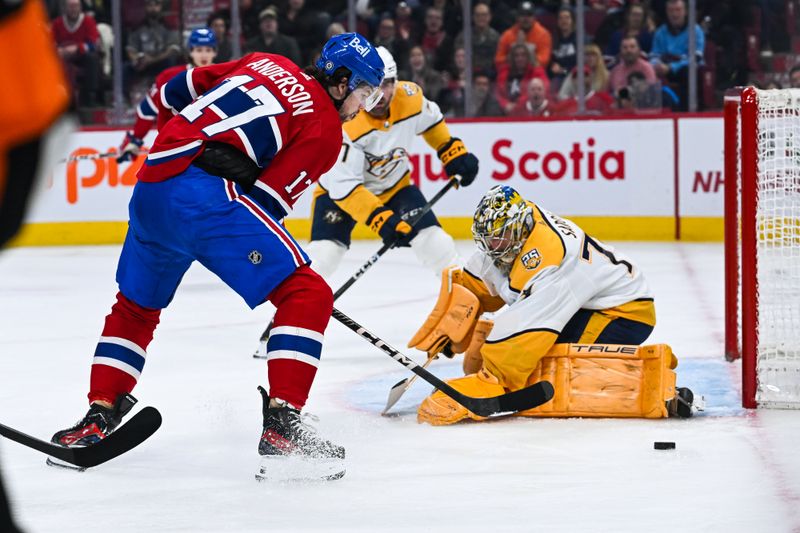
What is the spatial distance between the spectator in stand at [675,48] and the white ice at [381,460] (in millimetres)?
3469

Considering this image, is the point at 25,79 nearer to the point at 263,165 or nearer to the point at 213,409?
the point at 263,165

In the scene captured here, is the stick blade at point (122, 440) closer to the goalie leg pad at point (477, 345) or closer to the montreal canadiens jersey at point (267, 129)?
the montreal canadiens jersey at point (267, 129)

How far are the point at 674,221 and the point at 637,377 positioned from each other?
190 inches

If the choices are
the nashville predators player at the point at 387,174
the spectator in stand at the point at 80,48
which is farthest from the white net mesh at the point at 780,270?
the spectator in stand at the point at 80,48

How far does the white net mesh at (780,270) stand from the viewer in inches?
146

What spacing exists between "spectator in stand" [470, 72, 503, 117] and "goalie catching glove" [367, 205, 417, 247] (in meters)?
3.78

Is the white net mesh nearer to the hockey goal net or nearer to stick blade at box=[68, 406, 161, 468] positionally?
the hockey goal net

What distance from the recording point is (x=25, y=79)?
128 cm

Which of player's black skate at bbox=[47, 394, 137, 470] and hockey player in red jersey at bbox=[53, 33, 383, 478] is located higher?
hockey player in red jersey at bbox=[53, 33, 383, 478]

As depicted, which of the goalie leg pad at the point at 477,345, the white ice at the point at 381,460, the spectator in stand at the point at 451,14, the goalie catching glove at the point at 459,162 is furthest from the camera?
the spectator in stand at the point at 451,14

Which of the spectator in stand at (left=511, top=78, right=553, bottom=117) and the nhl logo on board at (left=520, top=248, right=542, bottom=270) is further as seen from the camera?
the spectator in stand at (left=511, top=78, right=553, bottom=117)

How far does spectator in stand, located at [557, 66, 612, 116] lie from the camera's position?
831 centimetres

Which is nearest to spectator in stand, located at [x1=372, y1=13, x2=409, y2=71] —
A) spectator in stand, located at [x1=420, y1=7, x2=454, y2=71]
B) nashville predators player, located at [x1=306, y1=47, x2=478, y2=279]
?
spectator in stand, located at [x1=420, y1=7, x2=454, y2=71]

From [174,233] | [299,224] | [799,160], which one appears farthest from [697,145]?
[174,233]
